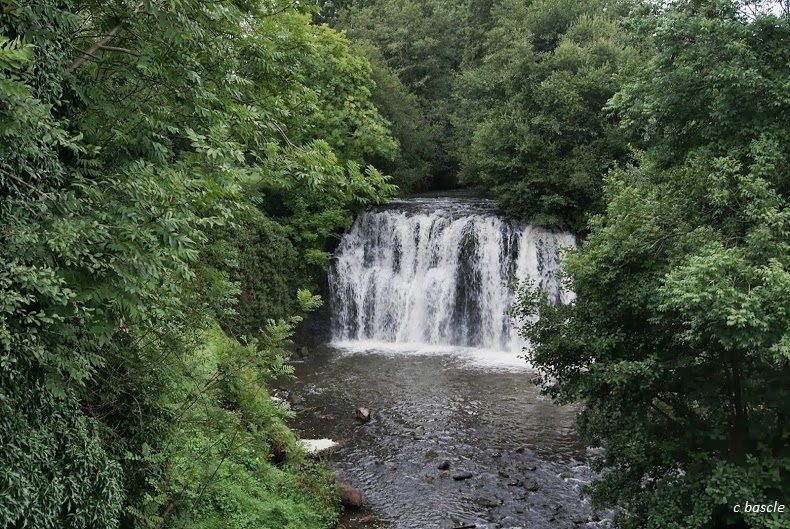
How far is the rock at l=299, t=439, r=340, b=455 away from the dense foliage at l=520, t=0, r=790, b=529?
5239 millimetres

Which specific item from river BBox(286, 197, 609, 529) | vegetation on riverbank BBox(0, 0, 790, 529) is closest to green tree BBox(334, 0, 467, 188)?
river BBox(286, 197, 609, 529)

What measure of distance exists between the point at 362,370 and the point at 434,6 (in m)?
23.5

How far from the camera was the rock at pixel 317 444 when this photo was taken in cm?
1182

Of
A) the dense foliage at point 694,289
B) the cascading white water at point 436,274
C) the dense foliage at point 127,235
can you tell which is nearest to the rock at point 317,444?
the dense foliage at point 127,235

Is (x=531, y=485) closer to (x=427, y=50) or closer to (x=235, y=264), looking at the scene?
(x=235, y=264)

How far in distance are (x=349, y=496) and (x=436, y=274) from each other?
11685 millimetres

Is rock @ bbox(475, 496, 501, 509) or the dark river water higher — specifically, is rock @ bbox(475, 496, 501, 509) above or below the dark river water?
below

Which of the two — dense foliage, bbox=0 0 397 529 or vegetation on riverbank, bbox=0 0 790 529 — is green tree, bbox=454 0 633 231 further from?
dense foliage, bbox=0 0 397 529

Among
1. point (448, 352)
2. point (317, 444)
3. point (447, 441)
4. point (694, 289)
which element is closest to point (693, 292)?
point (694, 289)

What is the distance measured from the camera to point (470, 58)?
33.0 m

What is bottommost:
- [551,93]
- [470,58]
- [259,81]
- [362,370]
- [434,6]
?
[362,370]

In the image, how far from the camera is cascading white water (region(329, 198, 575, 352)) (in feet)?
66.7

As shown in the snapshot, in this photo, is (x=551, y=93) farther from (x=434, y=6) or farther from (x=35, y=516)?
(x=35, y=516)

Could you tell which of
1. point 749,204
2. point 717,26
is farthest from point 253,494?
point 717,26
